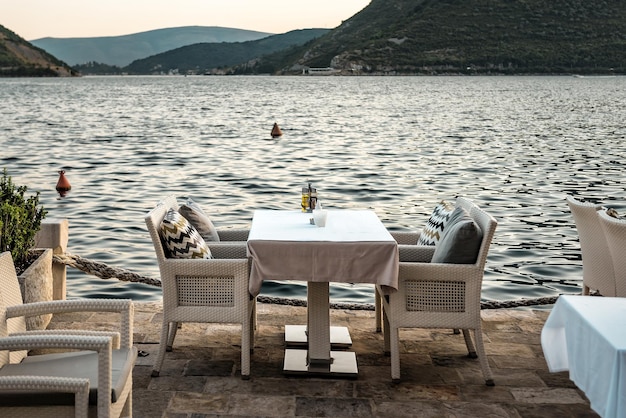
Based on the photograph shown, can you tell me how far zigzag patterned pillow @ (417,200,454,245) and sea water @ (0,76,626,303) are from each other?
275 centimetres

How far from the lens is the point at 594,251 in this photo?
5.65 meters

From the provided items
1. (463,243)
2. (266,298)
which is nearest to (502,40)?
(266,298)

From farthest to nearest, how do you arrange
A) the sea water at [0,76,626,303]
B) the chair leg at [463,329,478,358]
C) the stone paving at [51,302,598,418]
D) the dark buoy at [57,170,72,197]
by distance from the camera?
the dark buoy at [57,170,72,197] < the sea water at [0,76,626,303] < the chair leg at [463,329,478,358] < the stone paving at [51,302,598,418]

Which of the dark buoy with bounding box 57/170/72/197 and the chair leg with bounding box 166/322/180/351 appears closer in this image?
the chair leg with bounding box 166/322/180/351

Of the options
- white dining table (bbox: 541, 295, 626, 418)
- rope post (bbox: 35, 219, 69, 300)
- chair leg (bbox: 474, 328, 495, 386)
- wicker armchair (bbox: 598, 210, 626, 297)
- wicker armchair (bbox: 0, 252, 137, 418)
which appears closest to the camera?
white dining table (bbox: 541, 295, 626, 418)

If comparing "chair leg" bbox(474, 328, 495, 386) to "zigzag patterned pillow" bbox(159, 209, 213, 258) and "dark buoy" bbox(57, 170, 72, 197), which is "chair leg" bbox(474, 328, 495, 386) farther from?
"dark buoy" bbox(57, 170, 72, 197)

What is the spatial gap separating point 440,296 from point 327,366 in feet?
2.56

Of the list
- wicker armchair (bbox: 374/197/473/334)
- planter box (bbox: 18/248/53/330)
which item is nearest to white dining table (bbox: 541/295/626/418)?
wicker armchair (bbox: 374/197/473/334)

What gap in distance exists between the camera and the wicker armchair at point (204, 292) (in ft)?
15.9

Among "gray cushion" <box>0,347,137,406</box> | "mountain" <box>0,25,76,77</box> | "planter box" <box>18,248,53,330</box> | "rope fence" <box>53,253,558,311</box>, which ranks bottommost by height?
"rope fence" <box>53,253,558,311</box>

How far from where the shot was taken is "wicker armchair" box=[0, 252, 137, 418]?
10.4ft

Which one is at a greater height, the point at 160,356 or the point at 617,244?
the point at 617,244

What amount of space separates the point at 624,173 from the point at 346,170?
22.3 feet

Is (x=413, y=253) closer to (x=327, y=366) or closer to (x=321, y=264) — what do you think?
(x=321, y=264)
